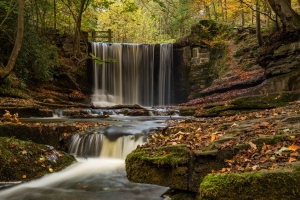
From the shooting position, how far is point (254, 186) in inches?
91.5

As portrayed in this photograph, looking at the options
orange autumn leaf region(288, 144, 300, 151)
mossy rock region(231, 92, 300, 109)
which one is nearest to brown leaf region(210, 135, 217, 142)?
orange autumn leaf region(288, 144, 300, 151)

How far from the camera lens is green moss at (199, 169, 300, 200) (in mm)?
2209

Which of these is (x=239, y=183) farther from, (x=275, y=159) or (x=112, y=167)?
Result: (x=112, y=167)

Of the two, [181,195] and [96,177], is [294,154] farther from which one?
[96,177]

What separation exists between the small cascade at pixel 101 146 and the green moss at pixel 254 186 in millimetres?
4046

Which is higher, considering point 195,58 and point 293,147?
point 195,58

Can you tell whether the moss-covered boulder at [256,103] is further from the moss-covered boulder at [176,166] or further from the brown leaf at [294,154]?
the brown leaf at [294,154]

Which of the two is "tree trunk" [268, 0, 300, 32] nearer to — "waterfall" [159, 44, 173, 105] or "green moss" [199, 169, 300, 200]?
"green moss" [199, 169, 300, 200]

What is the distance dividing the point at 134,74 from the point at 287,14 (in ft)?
43.2

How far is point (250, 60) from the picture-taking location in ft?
59.0

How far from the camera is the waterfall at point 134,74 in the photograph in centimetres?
2098

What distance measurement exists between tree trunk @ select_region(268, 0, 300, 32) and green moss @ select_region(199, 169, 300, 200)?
9.98 meters

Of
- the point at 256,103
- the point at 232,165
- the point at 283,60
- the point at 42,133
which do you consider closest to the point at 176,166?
the point at 232,165

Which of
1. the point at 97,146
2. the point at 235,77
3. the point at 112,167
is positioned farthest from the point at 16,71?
the point at 235,77
